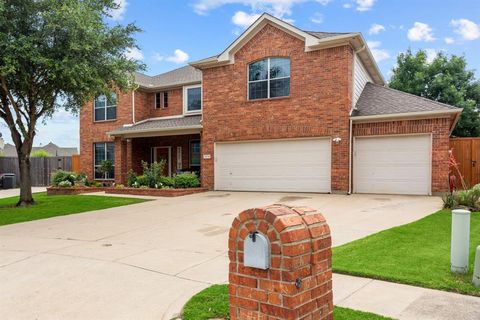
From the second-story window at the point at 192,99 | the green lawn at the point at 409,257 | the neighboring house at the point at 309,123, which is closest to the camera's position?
the green lawn at the point at 409,257

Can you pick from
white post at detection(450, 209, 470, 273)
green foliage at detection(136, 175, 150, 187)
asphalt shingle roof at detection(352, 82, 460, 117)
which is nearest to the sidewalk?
white post at detection(450, 209, 470, 273)

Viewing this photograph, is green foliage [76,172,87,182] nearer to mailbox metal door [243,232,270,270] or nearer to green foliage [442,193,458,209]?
green foliage [442,193,458,209]

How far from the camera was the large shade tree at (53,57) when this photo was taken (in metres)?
10.7

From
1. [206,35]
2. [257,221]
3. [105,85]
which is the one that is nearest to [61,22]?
[105,85]

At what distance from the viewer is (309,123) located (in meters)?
14.9

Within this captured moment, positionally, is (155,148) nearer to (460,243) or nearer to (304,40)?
(304,40)

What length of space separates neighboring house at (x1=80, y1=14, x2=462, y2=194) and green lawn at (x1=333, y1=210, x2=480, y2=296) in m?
6.21

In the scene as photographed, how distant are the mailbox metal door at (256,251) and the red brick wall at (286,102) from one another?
11982mm

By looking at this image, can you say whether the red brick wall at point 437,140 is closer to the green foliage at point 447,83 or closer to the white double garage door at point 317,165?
the white double garage door at point 317,165

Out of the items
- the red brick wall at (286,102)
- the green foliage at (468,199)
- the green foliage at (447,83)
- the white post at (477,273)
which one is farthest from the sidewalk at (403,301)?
the green foliage at (447,83)

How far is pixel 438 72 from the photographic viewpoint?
87.2 feet

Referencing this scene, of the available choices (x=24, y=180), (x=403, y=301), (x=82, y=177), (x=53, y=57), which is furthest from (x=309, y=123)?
(x=82, y=177)

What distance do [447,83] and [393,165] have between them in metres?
14.9

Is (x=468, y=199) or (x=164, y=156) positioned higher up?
(x=164, y=156)
